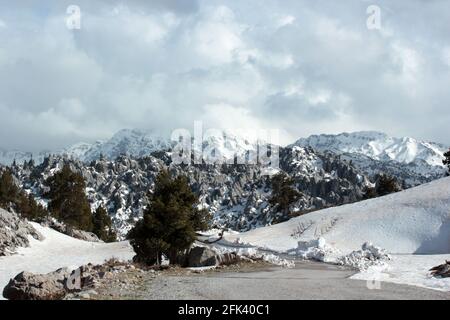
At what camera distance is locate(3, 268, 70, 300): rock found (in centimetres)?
2136

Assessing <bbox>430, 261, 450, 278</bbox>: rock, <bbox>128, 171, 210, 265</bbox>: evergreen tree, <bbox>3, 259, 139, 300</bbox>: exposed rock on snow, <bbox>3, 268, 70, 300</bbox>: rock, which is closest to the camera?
<bbox>3, 259, 139, 300</bbox>: exposed rock on snow

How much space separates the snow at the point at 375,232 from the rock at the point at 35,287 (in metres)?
21.5

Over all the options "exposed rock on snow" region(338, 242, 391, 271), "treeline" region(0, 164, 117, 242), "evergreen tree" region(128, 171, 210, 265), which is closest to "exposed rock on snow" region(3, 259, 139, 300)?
"evergreen tree" region(128, 171, 210, 265)

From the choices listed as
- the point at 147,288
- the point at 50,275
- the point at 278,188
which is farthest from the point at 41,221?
the point at 147,288

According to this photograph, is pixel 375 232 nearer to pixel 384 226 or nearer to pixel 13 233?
pixel 384 226

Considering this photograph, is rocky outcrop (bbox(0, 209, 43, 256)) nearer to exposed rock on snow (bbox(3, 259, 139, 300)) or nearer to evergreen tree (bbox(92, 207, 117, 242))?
exposed rock on snow (bbox(3, 259, 139, 300))

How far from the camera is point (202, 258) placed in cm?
3516

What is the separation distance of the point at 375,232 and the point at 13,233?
43.5m

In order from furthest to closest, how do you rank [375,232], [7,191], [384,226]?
[7,191] → [384,226] → [375,232]

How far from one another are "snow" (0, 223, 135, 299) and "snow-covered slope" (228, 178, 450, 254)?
15.5 meters

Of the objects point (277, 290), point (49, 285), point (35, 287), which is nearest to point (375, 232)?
point (277, 290)

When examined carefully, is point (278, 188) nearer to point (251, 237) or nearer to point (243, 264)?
point (251, 237)

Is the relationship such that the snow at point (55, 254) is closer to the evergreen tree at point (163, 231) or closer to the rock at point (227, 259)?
the evergreen tree at point (163, 231)

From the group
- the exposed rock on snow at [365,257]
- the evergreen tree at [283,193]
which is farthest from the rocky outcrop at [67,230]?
the exposed rock on snow at [365,257]
